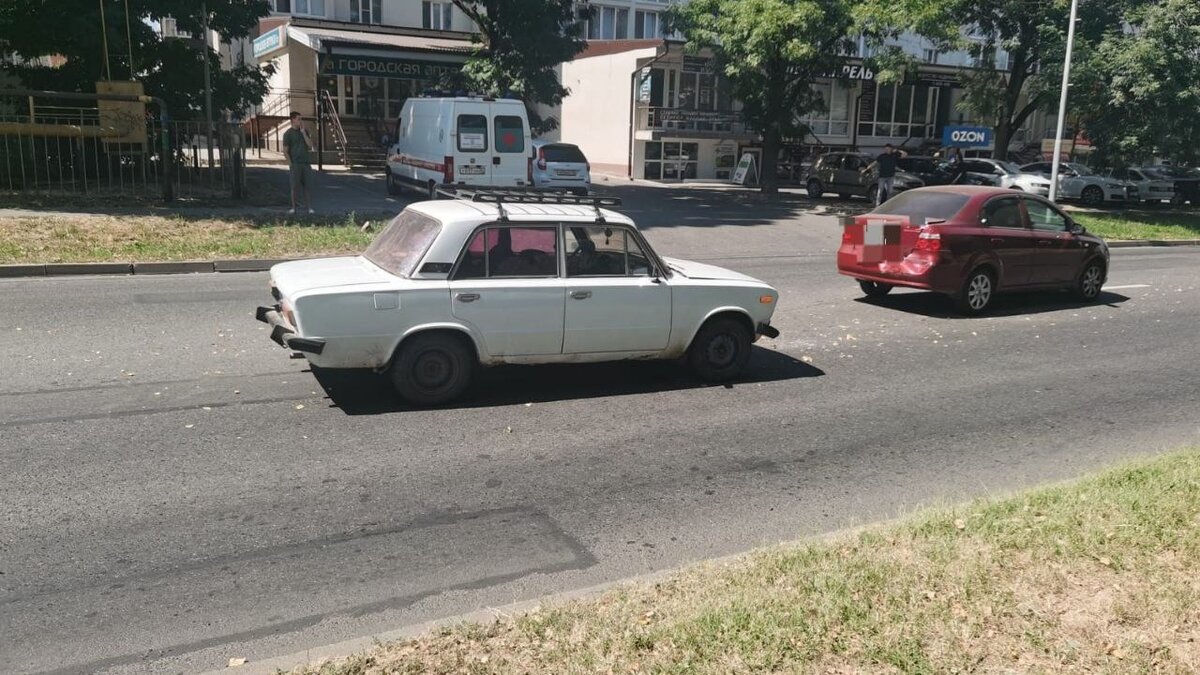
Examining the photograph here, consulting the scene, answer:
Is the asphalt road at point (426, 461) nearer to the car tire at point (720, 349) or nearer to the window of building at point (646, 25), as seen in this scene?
the car tire at point (720, 349)

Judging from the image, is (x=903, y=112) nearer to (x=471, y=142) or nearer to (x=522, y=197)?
(x=471, y=142)

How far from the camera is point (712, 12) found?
97.7 feet

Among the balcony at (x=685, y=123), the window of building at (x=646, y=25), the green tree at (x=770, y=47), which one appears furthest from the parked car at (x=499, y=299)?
the window of building at (x=646, y=25)

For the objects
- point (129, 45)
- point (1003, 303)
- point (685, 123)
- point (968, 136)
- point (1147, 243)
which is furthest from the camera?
point (968, 136)

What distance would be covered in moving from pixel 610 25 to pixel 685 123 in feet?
64.2

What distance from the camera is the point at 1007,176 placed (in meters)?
33.4

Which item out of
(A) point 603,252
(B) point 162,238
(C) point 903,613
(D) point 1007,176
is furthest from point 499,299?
(D) point 1007,176

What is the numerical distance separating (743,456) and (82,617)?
4.25 metres

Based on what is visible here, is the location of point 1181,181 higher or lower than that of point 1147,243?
higher

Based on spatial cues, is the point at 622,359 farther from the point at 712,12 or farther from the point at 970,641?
the point at 712,12

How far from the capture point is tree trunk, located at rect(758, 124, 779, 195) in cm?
3105

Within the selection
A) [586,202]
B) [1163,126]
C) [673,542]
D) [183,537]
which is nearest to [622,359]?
[586,202]

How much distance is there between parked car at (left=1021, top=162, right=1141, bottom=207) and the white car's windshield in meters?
31.0

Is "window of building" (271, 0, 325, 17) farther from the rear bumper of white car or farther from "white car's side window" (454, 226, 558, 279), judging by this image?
"white car's side window" (454, 226, 558, 279)
